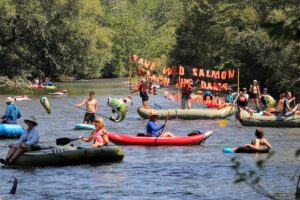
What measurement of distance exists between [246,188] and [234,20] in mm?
40470

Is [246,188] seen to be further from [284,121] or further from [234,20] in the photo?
[234,20]

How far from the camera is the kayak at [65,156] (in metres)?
16.8

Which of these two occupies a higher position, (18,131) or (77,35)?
(77,35)

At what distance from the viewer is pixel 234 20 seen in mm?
54344

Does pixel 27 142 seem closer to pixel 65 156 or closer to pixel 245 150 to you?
pixel 65 156

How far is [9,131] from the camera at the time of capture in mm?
22062

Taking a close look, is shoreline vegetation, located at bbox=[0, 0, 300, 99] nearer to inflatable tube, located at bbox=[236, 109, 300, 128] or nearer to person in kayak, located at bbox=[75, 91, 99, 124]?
inflatable tube, located at bbox=[236, 109, 300, 128]

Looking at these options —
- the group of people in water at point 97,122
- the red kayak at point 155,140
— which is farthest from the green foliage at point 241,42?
the red kayak at point 155,140

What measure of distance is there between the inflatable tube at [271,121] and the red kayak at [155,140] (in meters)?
6.01

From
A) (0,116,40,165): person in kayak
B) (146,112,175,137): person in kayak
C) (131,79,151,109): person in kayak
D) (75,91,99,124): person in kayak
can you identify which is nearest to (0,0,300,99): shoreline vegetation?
(131,79,151,109): person in kayak

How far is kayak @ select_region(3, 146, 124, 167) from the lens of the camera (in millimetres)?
16812

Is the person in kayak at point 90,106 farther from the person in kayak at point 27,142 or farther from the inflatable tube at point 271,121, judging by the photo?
the person in kayak at point 27,142

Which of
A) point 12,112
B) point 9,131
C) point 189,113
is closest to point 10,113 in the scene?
point 12,112

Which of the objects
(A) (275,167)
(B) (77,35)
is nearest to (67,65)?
(B) (77,35)
